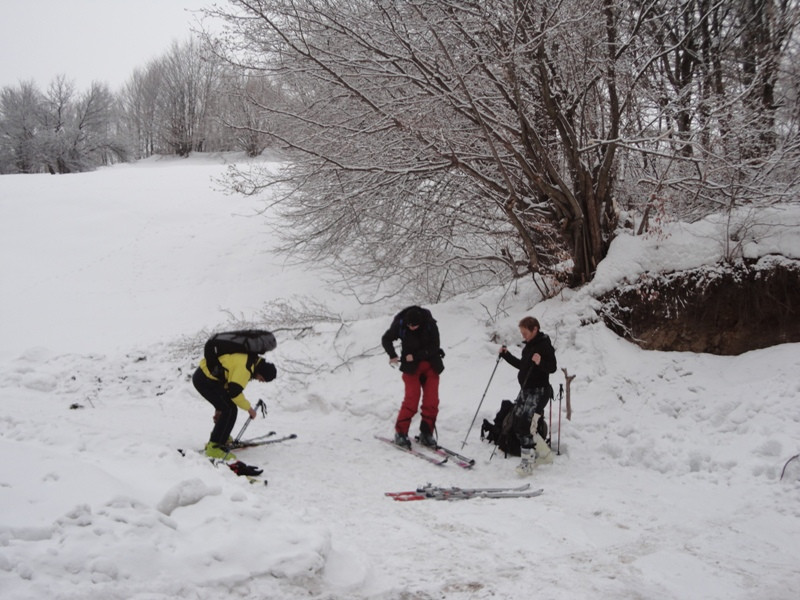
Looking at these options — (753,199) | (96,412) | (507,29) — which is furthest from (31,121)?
(753,199)

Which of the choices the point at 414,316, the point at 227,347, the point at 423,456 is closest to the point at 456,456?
the point at 423,456

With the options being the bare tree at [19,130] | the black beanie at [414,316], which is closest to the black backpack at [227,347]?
the black beanie at [414,316]

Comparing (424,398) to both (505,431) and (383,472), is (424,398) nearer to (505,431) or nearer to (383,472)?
(505,431)

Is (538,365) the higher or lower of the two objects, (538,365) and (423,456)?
the higher

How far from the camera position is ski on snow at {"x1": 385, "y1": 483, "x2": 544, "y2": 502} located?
526 cm

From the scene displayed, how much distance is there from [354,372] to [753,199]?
22.1ft

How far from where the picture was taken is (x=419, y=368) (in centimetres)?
697

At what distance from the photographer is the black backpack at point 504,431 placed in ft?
21.8

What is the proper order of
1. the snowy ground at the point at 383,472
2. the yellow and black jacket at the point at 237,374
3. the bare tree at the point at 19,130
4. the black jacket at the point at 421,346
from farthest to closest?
the bare tree at the point at 19,130 → the black jacket at the point at 421,346 → the yellow and black jacket at the point at 237,374 → the snowy ground at the point at 383,472

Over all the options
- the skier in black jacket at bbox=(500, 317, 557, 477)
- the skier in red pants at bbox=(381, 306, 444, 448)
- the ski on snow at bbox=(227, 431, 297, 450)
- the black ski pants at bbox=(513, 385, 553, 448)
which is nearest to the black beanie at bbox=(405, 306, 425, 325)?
the skier in red pants at bbox=(381, 306, 444, 448)

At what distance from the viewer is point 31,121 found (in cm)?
3734

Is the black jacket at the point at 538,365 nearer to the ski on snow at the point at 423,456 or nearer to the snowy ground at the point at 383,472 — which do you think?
the snowy ground at the point at 383,472

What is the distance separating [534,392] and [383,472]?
189 cm

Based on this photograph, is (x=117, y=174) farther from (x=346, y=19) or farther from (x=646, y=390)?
(x=646, y=390)
